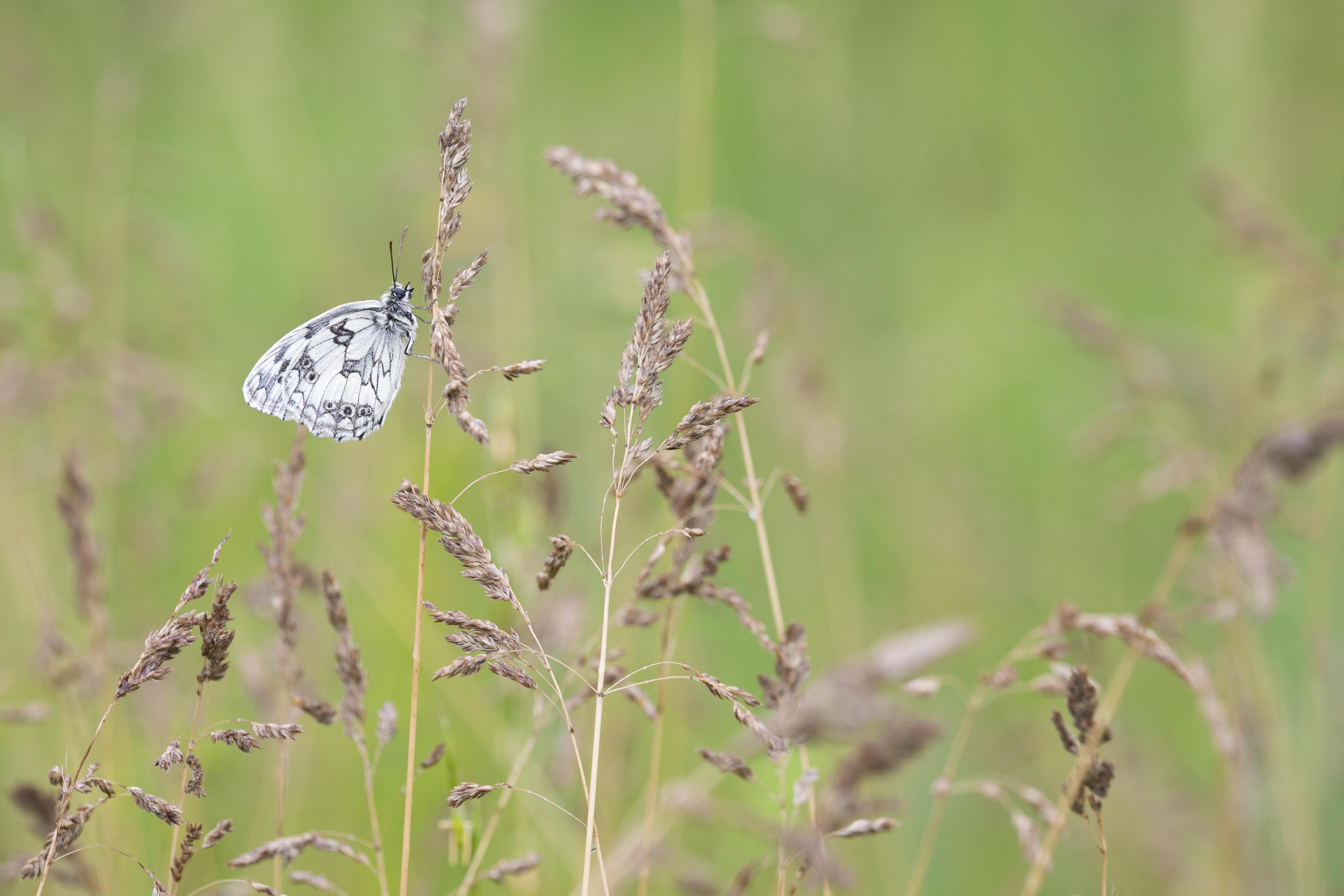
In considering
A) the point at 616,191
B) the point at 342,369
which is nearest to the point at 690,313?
the point at 342,369

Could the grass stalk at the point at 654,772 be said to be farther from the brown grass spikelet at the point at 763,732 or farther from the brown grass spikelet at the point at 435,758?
the brown grass spikelet at the point at 435,758

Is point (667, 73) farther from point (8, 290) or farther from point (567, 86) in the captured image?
point (8, 290)

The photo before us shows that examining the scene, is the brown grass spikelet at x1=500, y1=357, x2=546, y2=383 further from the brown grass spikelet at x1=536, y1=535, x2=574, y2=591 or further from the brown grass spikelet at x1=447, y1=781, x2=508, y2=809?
the brown grass spikelet at x1=447, y1=781, x2=508, y2=809

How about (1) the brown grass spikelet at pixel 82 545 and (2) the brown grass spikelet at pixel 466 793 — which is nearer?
(2) the brown grass spikelet at pixel 466 793

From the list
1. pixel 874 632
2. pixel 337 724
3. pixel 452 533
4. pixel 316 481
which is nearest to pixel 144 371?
pixel 316 481

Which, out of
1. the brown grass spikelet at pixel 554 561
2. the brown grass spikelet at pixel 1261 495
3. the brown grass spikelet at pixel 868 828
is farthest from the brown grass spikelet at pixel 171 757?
the brown grass spikelet at pixel 1261 495

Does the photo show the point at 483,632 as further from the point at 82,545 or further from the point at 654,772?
the point at 82,545
